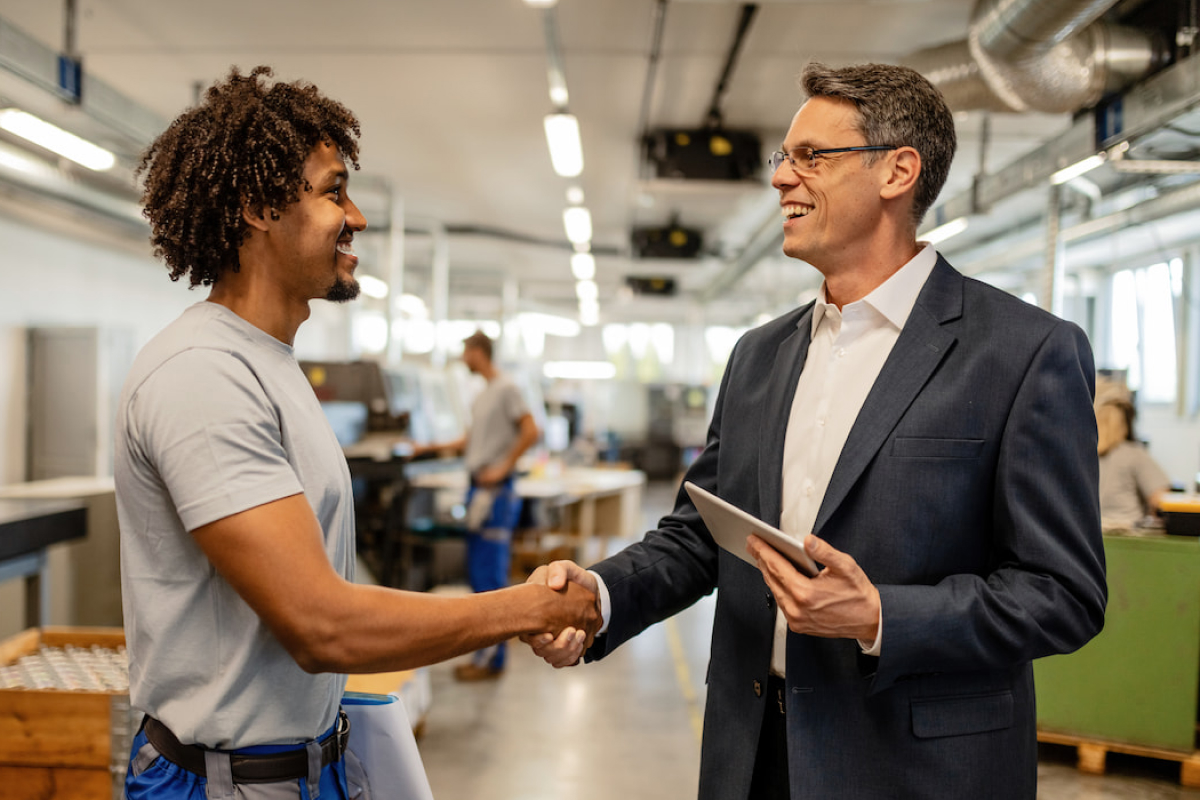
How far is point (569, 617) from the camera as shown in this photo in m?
1.67

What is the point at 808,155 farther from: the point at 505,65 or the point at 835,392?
the point at 505,65

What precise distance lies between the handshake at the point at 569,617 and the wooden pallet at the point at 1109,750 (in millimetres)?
3439

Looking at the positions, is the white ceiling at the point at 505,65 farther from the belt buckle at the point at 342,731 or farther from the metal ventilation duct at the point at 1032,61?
the belt buckle at the point at 342,731

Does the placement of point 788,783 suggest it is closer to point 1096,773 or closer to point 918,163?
point 918,163

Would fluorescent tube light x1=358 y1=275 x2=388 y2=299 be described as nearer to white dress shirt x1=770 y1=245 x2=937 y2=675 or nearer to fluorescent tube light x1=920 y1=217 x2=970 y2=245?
fluorescent tube light x1=920 y1=217 x2=970 y2=245

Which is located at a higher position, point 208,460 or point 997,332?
point 997,332

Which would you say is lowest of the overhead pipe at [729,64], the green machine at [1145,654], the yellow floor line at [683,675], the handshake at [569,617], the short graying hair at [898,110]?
the yellow floor line at [683,675]

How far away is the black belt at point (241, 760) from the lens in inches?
46.5

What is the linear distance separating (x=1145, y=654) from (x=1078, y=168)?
2.99 metres

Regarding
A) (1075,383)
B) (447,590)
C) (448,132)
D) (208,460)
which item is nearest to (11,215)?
(448,132)

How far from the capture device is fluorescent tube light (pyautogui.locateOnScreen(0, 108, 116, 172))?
489 cm

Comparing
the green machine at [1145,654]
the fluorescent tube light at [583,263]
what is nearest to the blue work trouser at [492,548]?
the green machine at [1145,654]

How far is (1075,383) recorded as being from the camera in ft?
4.22

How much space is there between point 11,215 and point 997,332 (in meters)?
10.6
